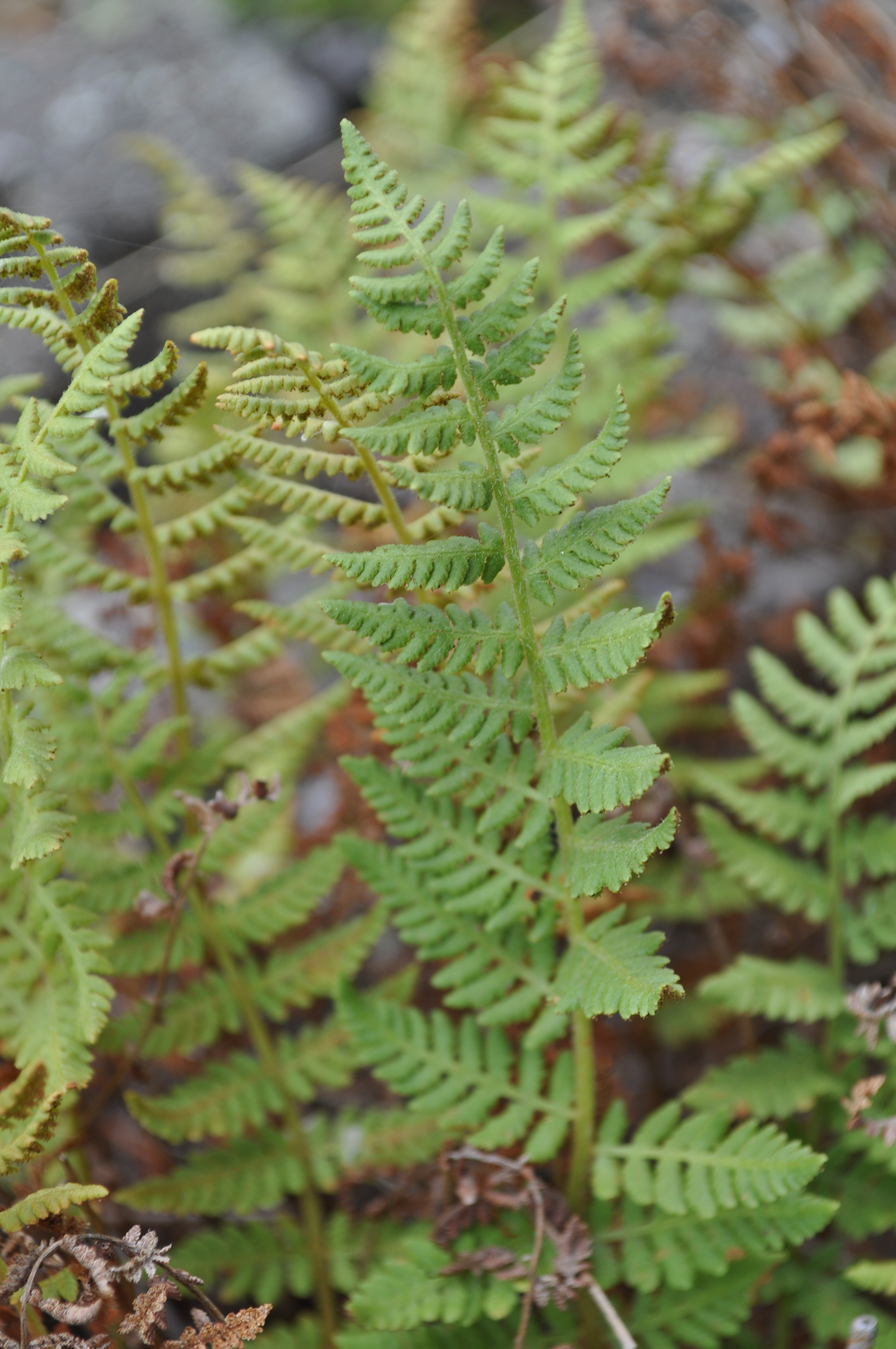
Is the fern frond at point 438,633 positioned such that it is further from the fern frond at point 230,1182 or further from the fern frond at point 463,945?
the fern frond at point 230,1182

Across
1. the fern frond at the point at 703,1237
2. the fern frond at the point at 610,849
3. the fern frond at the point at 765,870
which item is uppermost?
the fern frond at the point at 610,849

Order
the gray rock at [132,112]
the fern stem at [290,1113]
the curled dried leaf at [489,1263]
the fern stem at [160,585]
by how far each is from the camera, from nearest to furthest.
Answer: the curled dried leaf at [489,1263] → the fern stem at [160,585] → the fern stem at [290,1113] → the gray rock at [132,112]

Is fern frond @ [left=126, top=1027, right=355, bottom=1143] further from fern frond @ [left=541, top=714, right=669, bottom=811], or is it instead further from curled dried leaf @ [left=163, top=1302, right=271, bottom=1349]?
fern frond @ [left=541, top=714, right=669, bottom=811]

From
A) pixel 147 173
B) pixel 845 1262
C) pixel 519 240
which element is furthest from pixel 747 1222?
pixel 147 173

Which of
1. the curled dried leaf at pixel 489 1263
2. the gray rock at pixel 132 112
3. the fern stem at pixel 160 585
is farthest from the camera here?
the gray rock at pixel 132 112

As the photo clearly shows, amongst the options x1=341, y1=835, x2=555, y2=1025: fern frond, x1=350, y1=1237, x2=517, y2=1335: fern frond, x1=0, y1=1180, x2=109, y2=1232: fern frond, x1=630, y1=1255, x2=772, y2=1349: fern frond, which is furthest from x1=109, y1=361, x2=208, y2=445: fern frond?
x1=630, y1=1255, x2=772, y2=1349: fern frond

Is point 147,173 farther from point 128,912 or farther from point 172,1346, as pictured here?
point 172,1346

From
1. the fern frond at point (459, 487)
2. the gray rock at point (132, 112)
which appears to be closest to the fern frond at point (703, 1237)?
the fern frond at point (459, 487)
